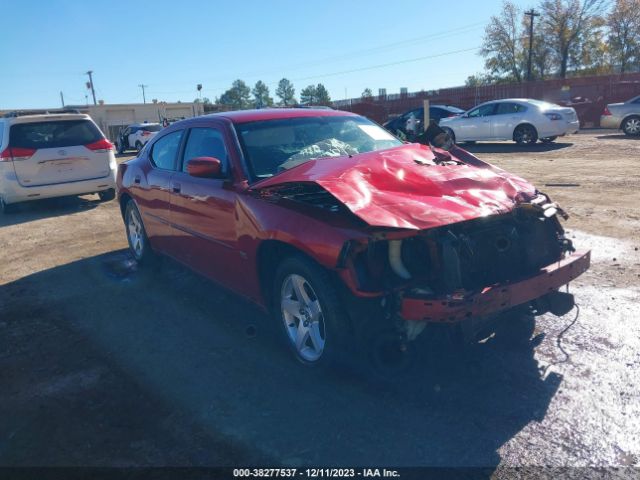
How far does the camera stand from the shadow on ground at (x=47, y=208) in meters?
10.2

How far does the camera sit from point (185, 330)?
4.64 meters

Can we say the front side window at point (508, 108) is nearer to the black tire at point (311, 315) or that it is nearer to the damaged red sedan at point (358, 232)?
the damaged red sedan at point (358, 232)

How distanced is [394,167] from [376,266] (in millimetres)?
1058

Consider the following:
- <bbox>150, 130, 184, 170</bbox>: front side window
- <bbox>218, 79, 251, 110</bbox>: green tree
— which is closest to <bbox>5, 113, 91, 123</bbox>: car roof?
<bbox>150, 130, 184, 170</bbox>: front side window

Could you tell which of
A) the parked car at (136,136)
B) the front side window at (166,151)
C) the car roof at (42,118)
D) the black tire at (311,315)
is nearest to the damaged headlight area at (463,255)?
the black tire at (311,315)

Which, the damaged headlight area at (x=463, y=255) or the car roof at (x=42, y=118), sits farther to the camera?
the car roof at (x=42, y=118)

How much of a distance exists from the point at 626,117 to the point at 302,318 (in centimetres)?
1871

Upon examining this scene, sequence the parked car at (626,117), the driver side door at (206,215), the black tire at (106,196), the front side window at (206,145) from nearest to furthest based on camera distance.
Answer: the driver side door at (206,215), the front side window at (206,145), the black tire at (106,196), the parked car at (626,117)

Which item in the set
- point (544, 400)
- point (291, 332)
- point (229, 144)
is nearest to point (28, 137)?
point (229, 144)

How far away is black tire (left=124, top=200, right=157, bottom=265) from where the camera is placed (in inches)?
249

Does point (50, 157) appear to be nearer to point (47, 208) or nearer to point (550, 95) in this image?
point (47, 208)

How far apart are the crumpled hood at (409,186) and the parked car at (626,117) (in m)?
17.1

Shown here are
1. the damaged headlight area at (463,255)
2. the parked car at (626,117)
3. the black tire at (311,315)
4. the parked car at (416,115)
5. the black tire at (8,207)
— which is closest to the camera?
the damaged headlight area at (463,255)

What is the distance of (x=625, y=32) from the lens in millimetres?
52406
